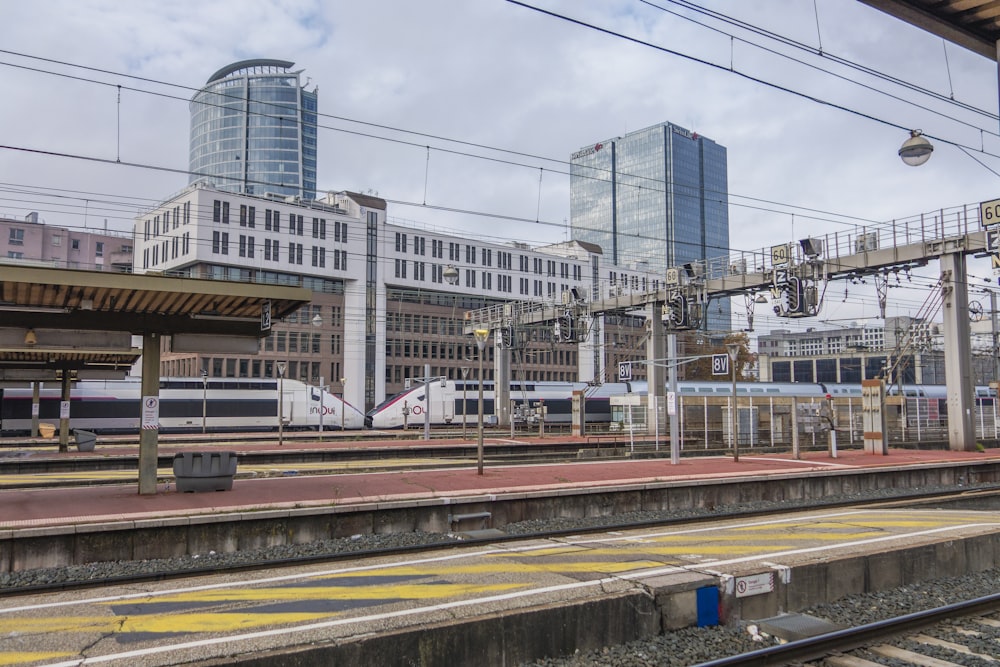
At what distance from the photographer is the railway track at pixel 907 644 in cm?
695

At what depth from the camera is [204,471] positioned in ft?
49.3

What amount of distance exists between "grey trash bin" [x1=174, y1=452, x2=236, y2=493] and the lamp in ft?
48.0

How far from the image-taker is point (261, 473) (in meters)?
19.5

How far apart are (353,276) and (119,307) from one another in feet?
202

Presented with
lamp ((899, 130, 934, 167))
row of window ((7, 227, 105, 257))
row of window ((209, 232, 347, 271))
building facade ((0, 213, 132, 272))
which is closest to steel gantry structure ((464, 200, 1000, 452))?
lamp ((899, 130, 934, 167))

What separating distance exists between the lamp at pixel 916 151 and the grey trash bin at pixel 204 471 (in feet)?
48.0

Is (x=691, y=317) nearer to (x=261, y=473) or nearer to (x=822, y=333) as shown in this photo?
(x=261, y=473)

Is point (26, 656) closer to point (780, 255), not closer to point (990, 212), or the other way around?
point (990, 212)

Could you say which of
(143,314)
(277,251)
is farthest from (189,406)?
(143,314)

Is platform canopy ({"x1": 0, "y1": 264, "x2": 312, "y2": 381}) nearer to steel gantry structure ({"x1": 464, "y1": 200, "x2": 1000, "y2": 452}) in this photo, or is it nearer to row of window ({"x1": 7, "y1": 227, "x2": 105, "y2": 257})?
steel gantry structure ({"x1": 464, "y1": 200, "x2": 1000, "y2": 452})

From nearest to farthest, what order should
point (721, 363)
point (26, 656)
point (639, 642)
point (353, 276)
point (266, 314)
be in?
1. point (26, 656)
2. point (639, 642)
3. point (266, 314)
4. point (721, 363)
5. point (353, 276)

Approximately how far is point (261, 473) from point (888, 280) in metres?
23.2

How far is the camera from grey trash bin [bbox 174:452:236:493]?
48.9ft

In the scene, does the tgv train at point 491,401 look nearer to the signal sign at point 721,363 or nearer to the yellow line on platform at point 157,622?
the signal sign at point 721,363
